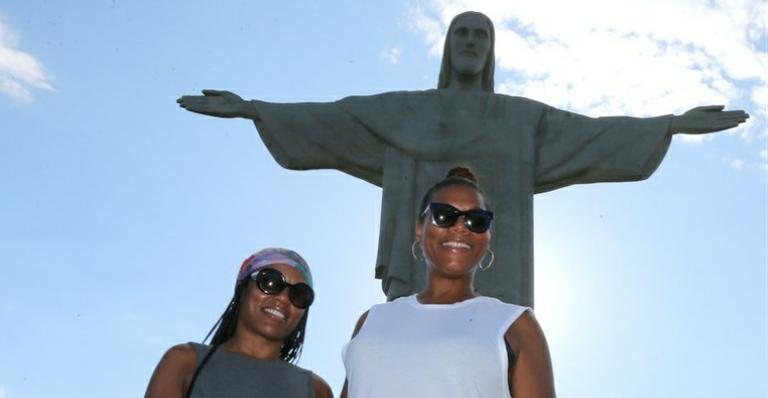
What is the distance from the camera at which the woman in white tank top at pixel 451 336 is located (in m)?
3.45

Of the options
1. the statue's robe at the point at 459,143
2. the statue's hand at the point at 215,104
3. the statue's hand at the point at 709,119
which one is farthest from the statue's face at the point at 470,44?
the statue's hand at the point at 215,104

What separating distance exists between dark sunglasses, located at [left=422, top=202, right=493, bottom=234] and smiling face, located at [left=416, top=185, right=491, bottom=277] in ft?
0.05

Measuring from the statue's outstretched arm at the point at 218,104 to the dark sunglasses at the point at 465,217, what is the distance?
4909 mm

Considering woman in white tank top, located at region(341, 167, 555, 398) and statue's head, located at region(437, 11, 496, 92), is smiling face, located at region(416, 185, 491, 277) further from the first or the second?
statue's head, located at region(437, 11, 496, 92)

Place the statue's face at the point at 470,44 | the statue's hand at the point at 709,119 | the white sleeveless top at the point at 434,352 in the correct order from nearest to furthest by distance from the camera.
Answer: the white sleeveless top at the point at 434,352
the statue's hand at the point at 709,119
the statue's face at the point at 470,44

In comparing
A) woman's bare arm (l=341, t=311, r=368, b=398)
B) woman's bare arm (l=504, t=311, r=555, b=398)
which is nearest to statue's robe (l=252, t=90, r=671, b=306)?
woman's bare arm (l=341, t=311, r=368, b=398)

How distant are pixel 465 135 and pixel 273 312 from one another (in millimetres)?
4334

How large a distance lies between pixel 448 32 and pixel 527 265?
83.7 inches

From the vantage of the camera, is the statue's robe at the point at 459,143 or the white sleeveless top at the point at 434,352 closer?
the white sleeveless top at the point at 434,352

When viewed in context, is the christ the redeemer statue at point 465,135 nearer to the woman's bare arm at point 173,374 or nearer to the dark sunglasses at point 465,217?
the woman's bare arm at point 173,374

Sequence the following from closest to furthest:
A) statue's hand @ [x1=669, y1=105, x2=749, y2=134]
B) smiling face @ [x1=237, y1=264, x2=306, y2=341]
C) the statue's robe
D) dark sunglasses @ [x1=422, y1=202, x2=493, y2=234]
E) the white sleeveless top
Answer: the white sleeveless top
dark sunglasses @ [x1=422, y1=202, x2=493, y2=234]
smiling face @ [x1=237, y1=264, x2=306, y2=341]
the statue's robe
statue's hand @ [x1=669, y1=105, x2=749, y2=134]

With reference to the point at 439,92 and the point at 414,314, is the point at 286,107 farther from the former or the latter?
the point at 414,314

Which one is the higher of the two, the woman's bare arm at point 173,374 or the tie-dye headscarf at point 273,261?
the tie-dye headscarf at point 273,261

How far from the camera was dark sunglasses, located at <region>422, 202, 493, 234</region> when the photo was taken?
382cm
